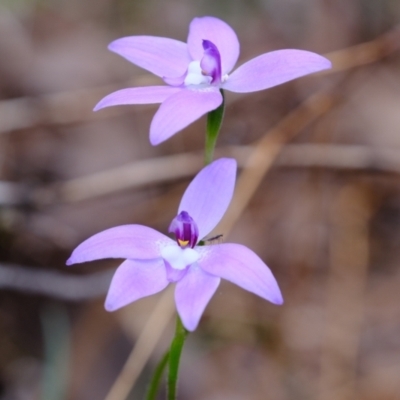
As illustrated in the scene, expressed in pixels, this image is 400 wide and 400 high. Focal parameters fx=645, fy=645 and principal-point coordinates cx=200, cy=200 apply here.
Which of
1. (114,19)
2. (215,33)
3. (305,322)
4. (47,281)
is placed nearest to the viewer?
(215,33)

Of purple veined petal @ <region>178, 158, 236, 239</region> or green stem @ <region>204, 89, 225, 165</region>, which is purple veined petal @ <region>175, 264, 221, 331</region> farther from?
green stem @ <region>204, 89, 225, 165</region>

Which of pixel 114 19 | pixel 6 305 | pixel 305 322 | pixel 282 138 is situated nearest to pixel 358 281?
pixel 305 322

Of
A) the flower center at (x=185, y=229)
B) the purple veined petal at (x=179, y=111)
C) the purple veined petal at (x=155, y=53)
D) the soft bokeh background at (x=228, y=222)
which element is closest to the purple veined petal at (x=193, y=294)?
the flower center at (x=185, y=229)

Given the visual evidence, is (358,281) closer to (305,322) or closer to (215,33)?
(305,322)

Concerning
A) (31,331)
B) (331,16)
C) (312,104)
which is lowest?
(31,331)

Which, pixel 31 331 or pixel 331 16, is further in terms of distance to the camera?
pixel 331 16

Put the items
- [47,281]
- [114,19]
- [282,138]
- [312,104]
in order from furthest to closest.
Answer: [114,19] → [312,104] → [282,138] → [47,281]
